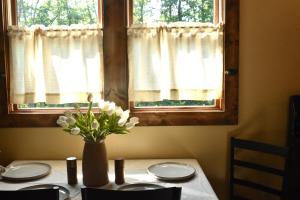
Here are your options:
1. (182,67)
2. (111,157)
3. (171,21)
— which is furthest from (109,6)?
(111,157)

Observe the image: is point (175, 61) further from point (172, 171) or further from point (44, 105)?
point (44, 105)

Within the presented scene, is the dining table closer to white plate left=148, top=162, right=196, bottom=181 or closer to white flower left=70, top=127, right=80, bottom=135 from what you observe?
white plate left=148, top=162, right=196, bottom=181

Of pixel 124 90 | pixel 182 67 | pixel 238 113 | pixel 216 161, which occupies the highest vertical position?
pixel 182 67

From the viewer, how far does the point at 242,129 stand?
246 centimetres

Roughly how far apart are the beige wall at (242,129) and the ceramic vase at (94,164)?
502 millimetres

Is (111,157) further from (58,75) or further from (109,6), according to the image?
(109,6)

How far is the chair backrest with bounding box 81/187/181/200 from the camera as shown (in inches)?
55.4

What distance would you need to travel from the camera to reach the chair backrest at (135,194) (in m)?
1.41

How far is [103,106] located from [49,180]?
54 centimetres

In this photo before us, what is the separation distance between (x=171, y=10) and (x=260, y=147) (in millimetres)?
1043

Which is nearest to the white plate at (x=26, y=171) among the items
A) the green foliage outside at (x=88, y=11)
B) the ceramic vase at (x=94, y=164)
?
the ceramic vase at (x=94, y=164)

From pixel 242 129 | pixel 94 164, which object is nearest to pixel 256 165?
pixel 242 129

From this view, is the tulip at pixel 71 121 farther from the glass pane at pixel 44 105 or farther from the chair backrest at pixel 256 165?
the chair backrest at pixel 256 165

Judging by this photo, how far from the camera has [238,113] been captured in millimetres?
2445
